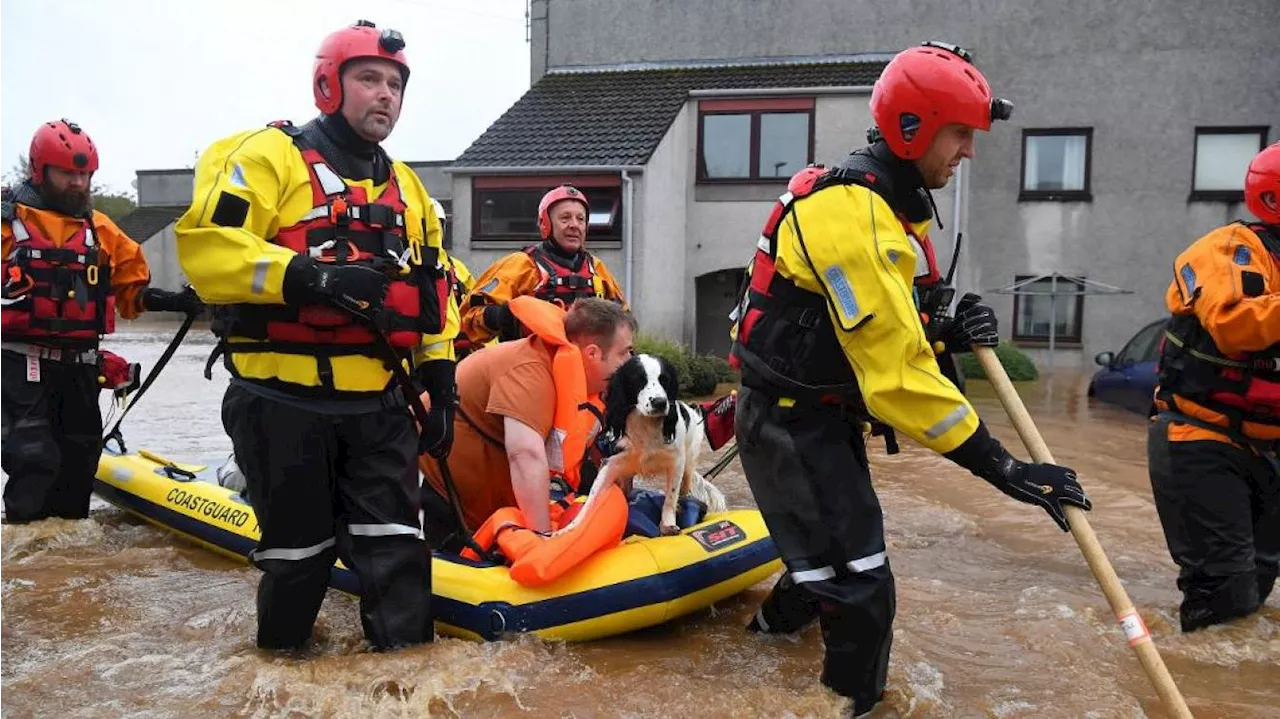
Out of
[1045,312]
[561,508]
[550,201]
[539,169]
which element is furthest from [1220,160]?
[561,508]

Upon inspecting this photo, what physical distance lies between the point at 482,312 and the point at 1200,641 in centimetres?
449

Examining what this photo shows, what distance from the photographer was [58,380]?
592 cm

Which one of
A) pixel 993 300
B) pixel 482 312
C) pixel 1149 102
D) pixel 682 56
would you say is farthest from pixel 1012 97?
pixel 482 312

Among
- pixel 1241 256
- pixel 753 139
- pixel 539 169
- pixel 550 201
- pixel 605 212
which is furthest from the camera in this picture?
pixel 753 139

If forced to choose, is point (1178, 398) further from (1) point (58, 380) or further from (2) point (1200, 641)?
(1) point (58, 380)

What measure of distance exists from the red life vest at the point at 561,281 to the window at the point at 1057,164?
536 inches

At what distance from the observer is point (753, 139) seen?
55.6 ft

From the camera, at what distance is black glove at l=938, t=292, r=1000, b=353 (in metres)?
3.34

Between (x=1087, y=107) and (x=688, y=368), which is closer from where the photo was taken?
(x=688, y=368)

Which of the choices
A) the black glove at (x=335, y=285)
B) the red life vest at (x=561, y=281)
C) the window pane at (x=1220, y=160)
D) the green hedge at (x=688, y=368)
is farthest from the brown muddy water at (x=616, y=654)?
the window pane at (x=1220, y=160)

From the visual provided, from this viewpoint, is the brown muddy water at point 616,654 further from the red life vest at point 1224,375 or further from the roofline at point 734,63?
the roofline at point 734,63

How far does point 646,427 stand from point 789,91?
12.9 meters

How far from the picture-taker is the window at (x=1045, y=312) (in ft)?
60.1

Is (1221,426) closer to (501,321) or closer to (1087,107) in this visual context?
(501,321)
